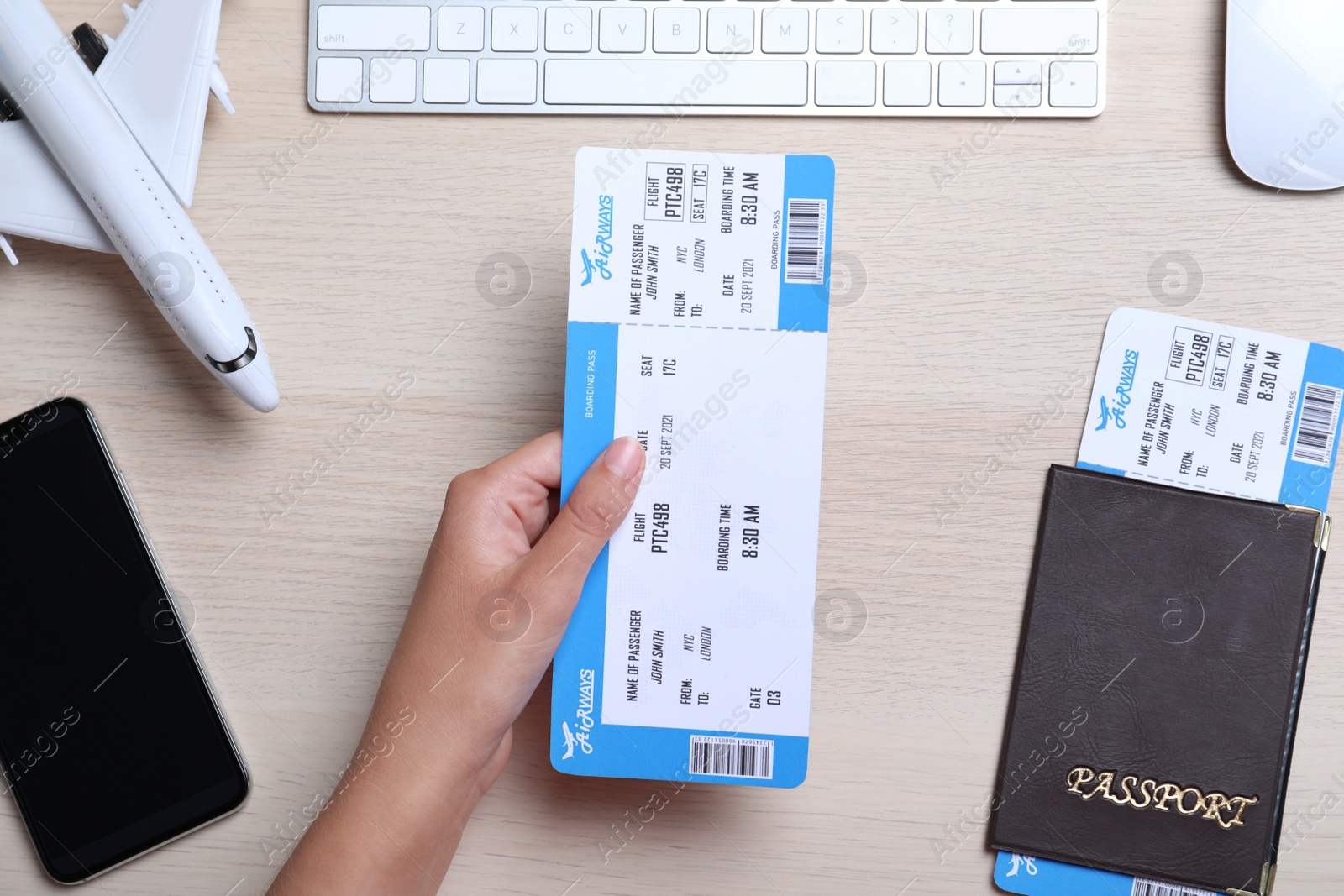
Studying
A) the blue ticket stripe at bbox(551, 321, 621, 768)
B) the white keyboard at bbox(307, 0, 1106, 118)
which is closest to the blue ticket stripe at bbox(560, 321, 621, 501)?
the blue ticket stripe at bbox(551, 321, 621, 768)

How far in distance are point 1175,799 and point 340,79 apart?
2.86ft

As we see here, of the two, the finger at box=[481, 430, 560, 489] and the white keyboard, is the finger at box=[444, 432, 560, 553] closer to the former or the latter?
the finger at box=[481, 430, 560, 489]

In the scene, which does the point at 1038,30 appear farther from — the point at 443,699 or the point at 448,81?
the point at 443,699

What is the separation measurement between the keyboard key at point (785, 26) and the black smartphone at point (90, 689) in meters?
0.65

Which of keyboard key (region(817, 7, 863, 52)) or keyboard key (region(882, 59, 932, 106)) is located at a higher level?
keyboard key (region(817, 7, 863, 52))

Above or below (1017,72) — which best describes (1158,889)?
below

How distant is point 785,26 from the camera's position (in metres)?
0.68

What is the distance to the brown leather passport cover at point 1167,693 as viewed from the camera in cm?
68

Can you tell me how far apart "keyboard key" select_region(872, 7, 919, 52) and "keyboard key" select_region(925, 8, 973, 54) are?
0.03 feet

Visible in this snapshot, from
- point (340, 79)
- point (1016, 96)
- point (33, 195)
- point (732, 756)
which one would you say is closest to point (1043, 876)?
point (732, 756)

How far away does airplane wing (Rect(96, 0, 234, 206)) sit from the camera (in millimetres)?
687

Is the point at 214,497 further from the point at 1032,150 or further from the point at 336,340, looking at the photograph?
the point at 1032,150

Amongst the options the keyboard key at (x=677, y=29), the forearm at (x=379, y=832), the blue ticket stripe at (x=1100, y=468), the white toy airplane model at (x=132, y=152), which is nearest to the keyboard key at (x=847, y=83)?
the keyboard key at (x=677, y=29)

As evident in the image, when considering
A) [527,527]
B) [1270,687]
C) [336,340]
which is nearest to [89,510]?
[336,340]
